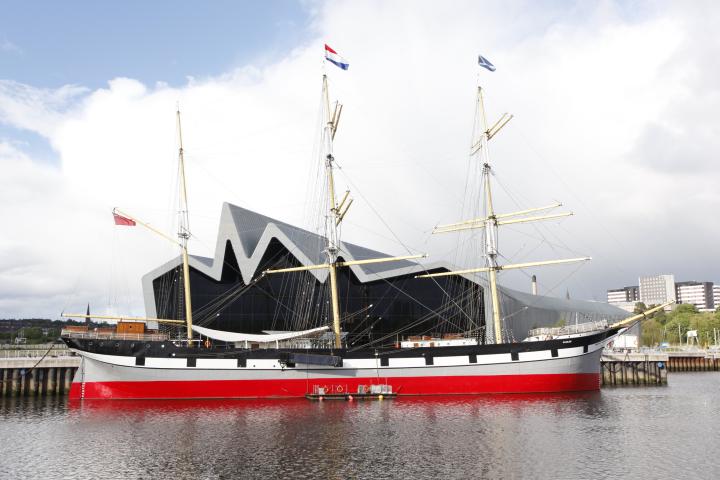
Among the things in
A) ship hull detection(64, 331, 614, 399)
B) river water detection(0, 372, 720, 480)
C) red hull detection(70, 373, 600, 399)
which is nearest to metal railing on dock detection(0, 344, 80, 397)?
river water detection(0, 372, 720, 480)

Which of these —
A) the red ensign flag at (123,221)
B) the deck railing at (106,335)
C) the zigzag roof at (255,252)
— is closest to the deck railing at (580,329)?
the zigzag roof at (255,252)

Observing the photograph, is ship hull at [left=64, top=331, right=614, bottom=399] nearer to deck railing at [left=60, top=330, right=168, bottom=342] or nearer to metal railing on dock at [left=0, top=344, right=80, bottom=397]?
deck railing at [left=60, top=330, right=168, bottom=342]

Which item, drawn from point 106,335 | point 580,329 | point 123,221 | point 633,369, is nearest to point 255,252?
point 123,221

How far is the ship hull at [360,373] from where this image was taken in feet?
116

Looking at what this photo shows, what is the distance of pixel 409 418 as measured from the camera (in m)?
27.4

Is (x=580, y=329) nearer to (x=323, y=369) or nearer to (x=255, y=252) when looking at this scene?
(x=323, y=369)

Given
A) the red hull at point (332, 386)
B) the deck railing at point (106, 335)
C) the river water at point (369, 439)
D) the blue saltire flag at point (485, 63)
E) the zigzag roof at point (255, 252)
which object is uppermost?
the blue saltire flag at point (485, 63)

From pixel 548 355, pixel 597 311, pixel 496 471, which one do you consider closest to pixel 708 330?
pixel 597 311

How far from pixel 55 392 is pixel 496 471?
34.9 m

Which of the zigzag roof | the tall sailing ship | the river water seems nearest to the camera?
the river water

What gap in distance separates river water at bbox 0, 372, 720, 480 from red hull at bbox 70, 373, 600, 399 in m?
1.33

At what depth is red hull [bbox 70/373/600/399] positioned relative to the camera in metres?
35.5

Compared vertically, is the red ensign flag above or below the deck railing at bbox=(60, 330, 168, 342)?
above

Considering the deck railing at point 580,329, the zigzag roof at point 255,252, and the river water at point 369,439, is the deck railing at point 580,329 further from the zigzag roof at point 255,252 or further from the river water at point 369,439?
the zigzag roof at point 255,252
